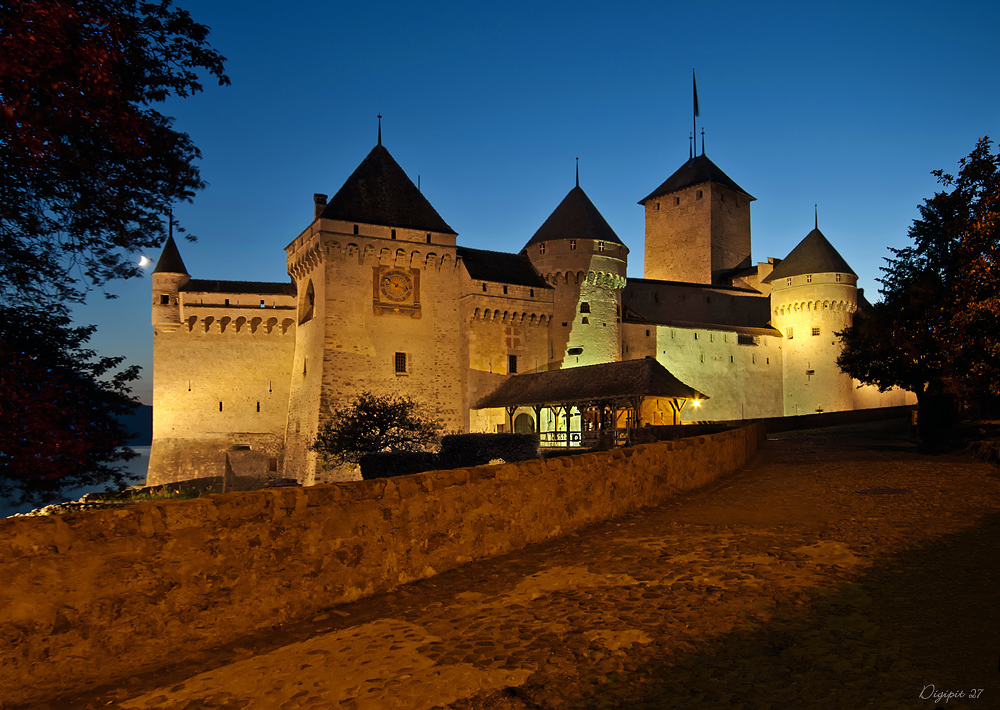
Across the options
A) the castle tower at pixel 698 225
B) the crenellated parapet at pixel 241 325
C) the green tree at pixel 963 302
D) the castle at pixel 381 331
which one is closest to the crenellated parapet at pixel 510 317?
the castle at pixel 381 331

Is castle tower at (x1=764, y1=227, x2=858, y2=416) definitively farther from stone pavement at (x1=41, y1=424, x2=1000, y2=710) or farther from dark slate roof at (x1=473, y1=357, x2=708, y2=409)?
stone pavement at (x1=41, y1=424, x2=1000, y2=710)

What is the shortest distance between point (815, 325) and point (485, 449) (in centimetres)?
3354

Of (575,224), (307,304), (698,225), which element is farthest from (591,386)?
(698,225)

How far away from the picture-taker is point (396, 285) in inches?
1469

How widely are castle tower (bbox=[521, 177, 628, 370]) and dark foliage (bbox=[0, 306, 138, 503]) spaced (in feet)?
107

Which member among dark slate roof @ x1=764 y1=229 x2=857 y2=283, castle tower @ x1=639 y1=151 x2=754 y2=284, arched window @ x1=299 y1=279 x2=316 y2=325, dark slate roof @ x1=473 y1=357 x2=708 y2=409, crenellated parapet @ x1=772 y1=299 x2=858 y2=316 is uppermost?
castle tower @ x1=639 y1=151 x2=754 y2=284

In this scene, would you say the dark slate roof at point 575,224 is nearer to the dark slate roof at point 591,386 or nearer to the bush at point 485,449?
the dark slate roof at point 591,386

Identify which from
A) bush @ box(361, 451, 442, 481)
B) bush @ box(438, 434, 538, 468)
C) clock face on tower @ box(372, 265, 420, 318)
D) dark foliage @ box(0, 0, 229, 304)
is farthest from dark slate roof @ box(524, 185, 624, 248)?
dark foliage @ box(0, 0, 229, 304)

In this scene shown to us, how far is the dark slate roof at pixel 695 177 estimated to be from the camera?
208 ft

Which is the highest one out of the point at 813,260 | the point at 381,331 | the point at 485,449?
the point at 813,260

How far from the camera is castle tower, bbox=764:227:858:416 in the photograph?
49.7 metres

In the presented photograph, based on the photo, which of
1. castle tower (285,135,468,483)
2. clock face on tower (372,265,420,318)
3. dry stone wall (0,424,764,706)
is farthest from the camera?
clock face on tower (372,265,420,318)

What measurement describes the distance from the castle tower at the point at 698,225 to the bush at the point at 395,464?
42.4 metres

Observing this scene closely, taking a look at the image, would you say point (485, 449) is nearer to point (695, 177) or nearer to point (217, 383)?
point (217, 383)
